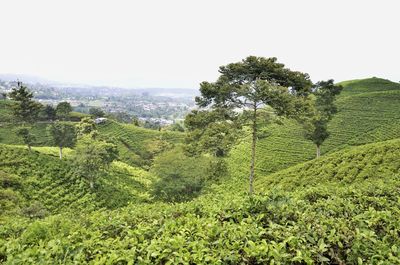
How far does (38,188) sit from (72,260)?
36418 millimetres

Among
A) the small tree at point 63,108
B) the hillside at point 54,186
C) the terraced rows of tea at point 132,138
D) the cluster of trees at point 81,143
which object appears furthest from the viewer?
the small tree at point 63,108

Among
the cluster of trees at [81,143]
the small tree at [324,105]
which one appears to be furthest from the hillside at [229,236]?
the cluster of trees at [81,143]

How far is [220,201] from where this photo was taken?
6.85 meters

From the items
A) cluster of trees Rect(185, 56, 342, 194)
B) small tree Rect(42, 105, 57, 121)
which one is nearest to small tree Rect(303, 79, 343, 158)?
cluster of trees Rect(185, 56, 342, 194)

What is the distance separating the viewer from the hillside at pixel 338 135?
145 ft

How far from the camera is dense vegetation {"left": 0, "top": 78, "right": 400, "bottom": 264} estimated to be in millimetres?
4109

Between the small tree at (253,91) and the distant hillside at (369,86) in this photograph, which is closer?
the small tree at (253,91)

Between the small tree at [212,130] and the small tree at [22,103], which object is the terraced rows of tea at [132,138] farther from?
the small tree at [212,130]

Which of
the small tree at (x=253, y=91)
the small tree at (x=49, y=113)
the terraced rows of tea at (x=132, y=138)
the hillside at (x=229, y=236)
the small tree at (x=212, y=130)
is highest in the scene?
the small tree at (x=253, y=91)

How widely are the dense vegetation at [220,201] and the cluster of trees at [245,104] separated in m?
1.37

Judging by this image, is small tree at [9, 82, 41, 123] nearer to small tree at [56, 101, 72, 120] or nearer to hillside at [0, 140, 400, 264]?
small tree at [56, 101, 72, 120]

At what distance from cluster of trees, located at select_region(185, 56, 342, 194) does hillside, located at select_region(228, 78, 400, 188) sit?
1602cm

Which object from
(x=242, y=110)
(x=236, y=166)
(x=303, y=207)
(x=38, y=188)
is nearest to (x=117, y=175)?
(x=38, y=188)

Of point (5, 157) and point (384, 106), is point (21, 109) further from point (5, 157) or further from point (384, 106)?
point (384, 106)
